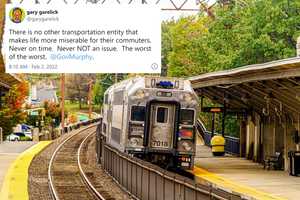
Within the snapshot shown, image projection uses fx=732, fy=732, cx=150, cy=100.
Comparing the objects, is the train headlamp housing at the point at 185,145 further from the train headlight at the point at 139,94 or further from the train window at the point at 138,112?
the train headlight at the point at 139,94

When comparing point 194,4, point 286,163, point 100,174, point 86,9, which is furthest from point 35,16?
point 286,163

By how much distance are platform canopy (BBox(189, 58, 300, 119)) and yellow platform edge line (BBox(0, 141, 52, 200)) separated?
776 centimetres

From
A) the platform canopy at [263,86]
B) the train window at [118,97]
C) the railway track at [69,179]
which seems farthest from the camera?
the train window at [118,97]

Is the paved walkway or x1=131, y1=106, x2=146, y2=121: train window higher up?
x1=131, y1=106, x2=146, y2=121: train window

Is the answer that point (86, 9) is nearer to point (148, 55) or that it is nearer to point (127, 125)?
point (148, 55)

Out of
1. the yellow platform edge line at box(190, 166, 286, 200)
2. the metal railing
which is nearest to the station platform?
the yellow platform edge line at box(190, 166, 286, 200)

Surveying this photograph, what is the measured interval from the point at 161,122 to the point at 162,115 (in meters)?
0.26

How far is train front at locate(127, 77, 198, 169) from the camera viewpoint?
23781 mm

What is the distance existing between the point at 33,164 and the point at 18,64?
10494 mm

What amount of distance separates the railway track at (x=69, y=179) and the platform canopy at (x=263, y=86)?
19.3 feet

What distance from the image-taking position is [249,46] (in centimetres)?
4416

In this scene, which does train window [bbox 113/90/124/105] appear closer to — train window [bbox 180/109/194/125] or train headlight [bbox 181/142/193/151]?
train window [bbox 180/109/194/125]
